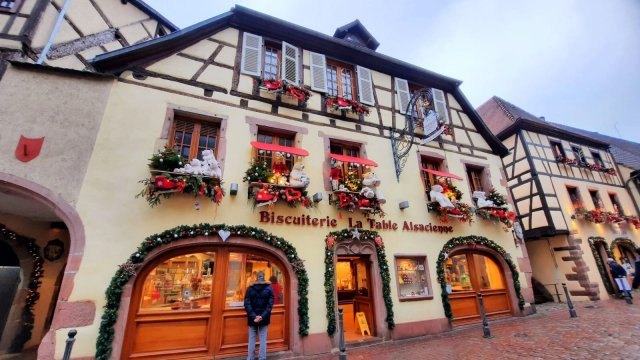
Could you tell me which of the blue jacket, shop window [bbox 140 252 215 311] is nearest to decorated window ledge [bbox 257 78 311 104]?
shop window [bbox 140 252 215 311]

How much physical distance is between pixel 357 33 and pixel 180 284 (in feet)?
33.7

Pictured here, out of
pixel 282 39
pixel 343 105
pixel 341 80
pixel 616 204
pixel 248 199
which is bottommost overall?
pixel 248 199

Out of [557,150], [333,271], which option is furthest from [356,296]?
[557,150]

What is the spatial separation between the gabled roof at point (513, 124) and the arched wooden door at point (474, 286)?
8.27 meters

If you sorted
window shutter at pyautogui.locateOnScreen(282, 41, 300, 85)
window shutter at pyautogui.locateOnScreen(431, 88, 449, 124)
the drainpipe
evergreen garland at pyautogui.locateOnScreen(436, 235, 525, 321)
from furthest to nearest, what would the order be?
window shutter at pyautogui.locateOnScreen(431, 88, 449, 124), window shutter at pyautogui.locateOnScreen(282, 41, 300, 85), evergreen garland at pyautogui.locateOnScreen(436, 235, 525, 321), the drainpipe

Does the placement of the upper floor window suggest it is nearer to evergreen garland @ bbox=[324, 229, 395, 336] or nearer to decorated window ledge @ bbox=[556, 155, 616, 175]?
evergreen garland @ bbox=[324, 229, 395, 336]

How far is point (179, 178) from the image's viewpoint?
18.6 feet

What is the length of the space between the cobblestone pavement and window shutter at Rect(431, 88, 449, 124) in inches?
273

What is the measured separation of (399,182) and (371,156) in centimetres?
113

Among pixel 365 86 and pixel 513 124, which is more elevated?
pixel 513 124

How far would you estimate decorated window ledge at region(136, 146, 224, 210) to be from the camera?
5543mm

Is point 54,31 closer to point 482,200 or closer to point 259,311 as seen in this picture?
point 259,311

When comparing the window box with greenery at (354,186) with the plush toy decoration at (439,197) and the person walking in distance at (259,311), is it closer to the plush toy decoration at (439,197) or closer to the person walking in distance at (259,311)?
the plush toy decoration at (439,197)

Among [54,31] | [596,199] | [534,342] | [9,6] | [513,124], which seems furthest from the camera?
[596,199]
